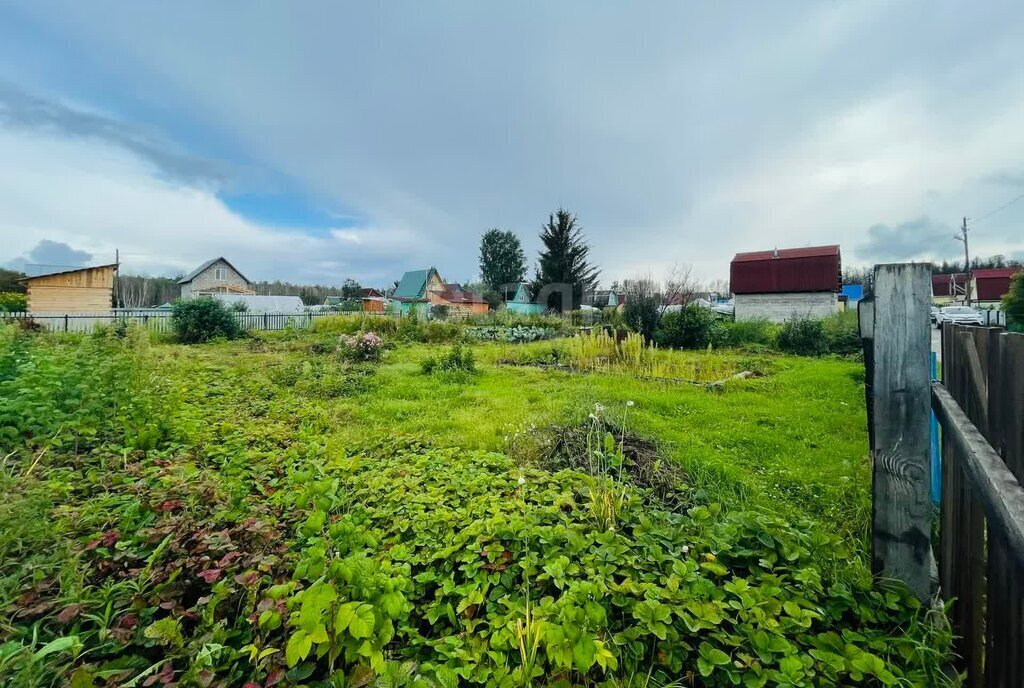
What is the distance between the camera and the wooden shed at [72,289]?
18.0 m

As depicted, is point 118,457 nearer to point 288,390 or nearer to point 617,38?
point 288,390

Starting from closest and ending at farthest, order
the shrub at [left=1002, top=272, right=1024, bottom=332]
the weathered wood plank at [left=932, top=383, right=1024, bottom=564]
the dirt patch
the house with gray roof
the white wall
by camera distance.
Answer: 1. the weathered wood plank at [left=932, top=383, right=1024, bottom=564]
2. the dirt patch
3. the shrub at [left=1002, top=272, right=1024, bottom=332]
4. the white wall
5. the house with gray roof

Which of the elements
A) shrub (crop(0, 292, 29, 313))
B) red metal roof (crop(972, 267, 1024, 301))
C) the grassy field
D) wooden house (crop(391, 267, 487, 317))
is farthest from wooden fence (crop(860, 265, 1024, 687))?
red metal roof (crop(972, 267, 1024, 301))

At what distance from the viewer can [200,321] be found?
12133 millimetres

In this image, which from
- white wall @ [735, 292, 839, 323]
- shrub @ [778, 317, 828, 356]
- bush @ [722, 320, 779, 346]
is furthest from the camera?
white wall @ [735, 292, 839, 323]

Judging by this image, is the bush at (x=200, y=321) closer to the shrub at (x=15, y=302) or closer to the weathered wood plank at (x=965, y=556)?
the shrub at (x=15, y=302)

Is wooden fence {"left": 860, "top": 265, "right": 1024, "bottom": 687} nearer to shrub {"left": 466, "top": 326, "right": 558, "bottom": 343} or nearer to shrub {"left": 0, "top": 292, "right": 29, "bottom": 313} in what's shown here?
shrub {"left": 466, "top": 326, "right": 558, "bottom": 343}

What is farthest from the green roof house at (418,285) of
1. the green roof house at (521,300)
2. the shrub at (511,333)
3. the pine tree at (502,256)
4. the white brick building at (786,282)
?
the white brick building at (786,282)

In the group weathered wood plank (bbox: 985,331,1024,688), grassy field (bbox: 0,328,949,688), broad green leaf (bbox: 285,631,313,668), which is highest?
weathered wood plank (bbox: 985,331,1024,688)

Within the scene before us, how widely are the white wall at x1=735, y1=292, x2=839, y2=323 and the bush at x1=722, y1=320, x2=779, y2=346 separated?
731 centimetres

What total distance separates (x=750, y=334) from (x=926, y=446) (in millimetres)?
12653

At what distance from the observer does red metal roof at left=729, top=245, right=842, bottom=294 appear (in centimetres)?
1959

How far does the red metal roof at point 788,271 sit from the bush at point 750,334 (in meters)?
9.56

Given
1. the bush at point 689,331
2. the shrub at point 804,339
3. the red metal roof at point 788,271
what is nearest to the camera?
the shrub at point 804,339
